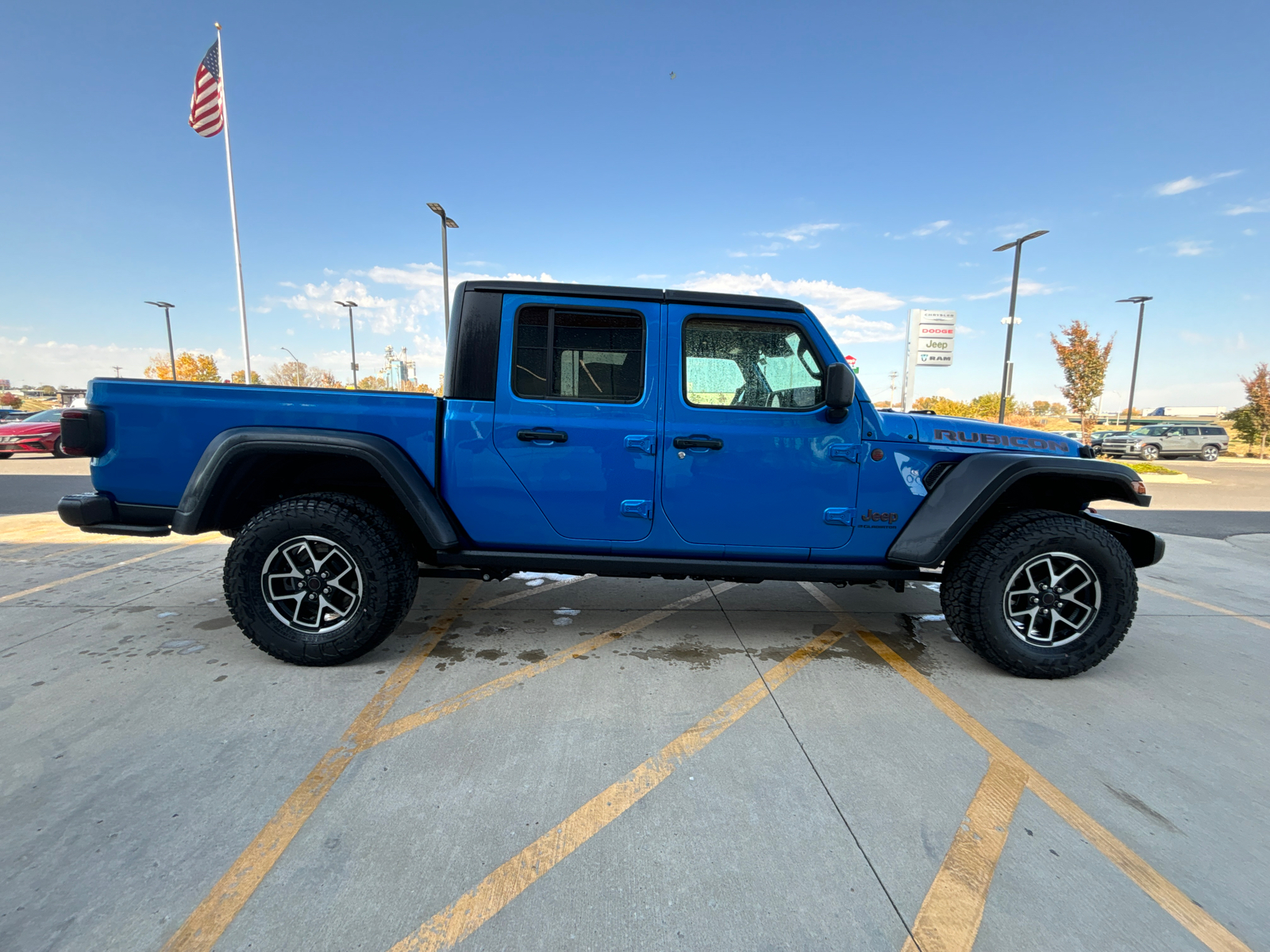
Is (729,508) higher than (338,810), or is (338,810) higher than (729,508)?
(729,508)

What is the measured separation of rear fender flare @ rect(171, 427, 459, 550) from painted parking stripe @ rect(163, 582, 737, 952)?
75 cm

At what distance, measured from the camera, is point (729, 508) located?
9.73ft

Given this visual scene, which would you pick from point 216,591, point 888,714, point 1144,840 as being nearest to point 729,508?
point 888,714

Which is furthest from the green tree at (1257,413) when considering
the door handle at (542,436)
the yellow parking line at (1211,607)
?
the door handle at (542,436)

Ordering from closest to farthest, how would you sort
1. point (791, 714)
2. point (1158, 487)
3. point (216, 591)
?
point (791, 714) < point (216, 591) < point (1158, 487)

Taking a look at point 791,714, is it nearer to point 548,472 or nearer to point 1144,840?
point 1144,840

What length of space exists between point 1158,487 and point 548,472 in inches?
583

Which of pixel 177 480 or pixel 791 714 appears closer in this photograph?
pixel 791 714

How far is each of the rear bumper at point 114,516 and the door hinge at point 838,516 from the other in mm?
3481

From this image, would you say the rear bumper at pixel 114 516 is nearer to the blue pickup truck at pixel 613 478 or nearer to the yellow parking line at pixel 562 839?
the blue pickup truck at pixel 613 478

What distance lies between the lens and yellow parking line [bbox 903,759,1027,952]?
1.50 meters

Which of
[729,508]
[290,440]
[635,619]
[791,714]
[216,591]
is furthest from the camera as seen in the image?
[216,591]

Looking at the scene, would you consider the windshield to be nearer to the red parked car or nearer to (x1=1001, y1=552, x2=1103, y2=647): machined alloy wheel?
the red parked car

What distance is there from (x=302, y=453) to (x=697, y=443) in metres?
2.03
